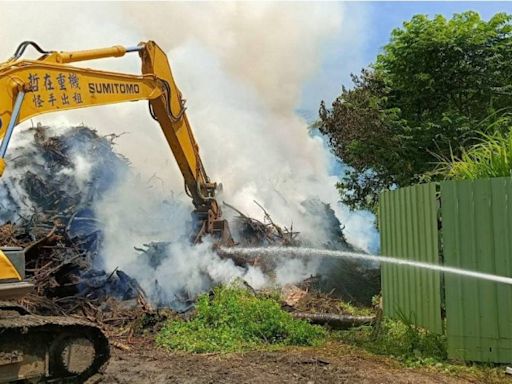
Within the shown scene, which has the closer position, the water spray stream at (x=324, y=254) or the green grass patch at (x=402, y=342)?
the water spray stream at (x=324, y=254)

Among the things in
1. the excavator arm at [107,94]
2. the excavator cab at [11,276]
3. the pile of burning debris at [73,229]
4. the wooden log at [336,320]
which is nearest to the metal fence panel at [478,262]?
the wooden log at [336,320]

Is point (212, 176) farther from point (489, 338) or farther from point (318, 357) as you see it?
point (489, 338)

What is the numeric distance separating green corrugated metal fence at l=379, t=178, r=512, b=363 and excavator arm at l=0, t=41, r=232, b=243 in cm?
440

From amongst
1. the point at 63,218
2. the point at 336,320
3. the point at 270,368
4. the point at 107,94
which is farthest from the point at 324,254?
the point at 107,94

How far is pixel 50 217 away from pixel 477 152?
8.37 meters

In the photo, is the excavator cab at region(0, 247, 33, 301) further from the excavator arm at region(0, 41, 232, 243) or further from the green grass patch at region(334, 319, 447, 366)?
the green grass patch at region(334, 319, 447, 366)

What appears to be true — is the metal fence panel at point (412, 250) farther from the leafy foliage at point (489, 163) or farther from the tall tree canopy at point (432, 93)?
the tall tree canopy at point (432, 93)

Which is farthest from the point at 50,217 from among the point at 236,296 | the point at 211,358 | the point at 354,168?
the point at 354,168

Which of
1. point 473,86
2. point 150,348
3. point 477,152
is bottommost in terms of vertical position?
point 150,348

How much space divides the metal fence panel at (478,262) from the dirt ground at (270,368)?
0.51 meters

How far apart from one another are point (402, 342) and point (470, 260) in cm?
147

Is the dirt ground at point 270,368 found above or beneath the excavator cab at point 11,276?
beneath

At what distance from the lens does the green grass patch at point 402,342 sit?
6586mm

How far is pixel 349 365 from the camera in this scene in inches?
261
